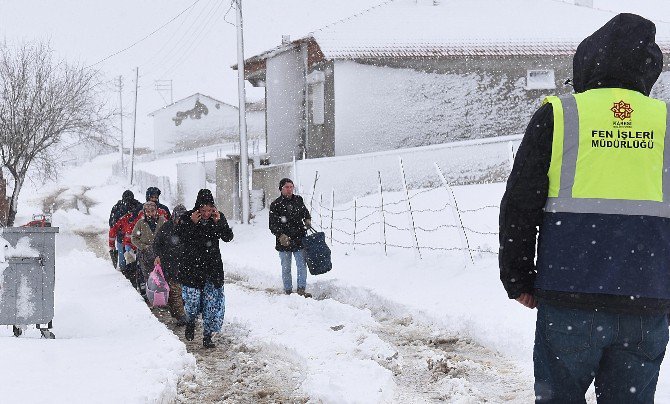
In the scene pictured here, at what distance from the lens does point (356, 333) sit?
757cm

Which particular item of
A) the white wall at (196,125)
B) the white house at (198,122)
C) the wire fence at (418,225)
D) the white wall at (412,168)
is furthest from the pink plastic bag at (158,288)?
the white wall at (196,125)

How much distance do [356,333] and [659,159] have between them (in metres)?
5.42

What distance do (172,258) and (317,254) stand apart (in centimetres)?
262

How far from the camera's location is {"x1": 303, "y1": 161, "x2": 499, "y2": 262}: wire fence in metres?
12.8

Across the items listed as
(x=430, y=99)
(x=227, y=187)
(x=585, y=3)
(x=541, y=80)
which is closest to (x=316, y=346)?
(x=430, y=99)

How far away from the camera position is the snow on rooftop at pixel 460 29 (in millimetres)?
23688

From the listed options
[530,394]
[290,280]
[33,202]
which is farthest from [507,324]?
[33,202]

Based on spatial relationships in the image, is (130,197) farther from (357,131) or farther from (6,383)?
(357,131)

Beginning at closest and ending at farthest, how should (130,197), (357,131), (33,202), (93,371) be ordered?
(93,371) → (130,197) → (357,131) → (33,202)

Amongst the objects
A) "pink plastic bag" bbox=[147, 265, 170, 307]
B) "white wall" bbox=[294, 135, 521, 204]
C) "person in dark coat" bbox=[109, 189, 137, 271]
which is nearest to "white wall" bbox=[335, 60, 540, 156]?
"white wall" bbox=[294, 135, 521, 204]

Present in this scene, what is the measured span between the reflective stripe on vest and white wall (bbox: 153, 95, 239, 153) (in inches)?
2514

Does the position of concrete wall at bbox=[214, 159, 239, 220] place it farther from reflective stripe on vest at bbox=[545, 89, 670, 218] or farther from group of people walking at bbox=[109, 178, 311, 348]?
reflective stripe on vest at bbox=[545, 89, 670, 218]

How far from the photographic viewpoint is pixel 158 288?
33.1ft

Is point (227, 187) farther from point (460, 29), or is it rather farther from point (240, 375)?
point (240, 375)
